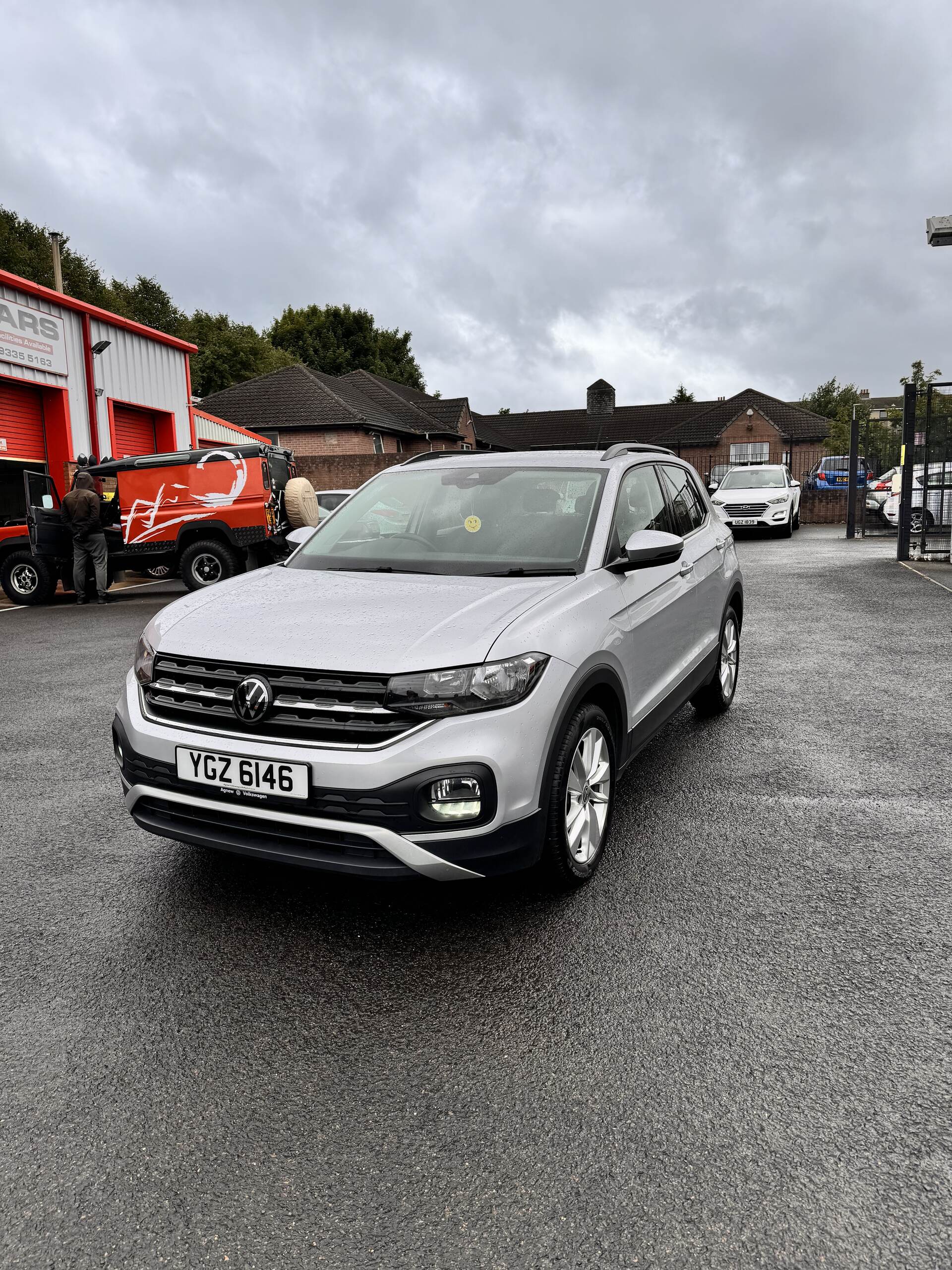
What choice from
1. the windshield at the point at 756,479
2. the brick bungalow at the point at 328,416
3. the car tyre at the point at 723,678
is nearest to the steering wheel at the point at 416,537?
the car tyre at the point at 723,678

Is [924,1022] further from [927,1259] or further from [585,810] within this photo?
[585,810]

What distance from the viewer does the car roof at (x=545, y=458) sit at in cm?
460

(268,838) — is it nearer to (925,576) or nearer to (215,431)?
(925,576)

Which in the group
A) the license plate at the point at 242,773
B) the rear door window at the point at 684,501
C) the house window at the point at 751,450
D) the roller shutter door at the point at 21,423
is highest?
the house window at the point at 751,450

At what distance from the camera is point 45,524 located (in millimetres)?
14484

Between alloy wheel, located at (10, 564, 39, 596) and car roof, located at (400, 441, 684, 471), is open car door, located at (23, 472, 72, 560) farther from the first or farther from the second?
car roof, located at (400, 441, 684, 471)

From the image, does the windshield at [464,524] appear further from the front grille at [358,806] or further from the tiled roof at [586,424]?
the tiled roof at [586,424]

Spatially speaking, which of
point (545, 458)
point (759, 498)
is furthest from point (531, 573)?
point (759, 498)

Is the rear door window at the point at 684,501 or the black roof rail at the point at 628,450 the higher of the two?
the black roof rail at the point at 628,450

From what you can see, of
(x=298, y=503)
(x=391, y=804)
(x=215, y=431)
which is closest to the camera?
(x=391, y=804)

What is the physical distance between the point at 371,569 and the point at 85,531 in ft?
37.5

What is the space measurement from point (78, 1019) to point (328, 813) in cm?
95

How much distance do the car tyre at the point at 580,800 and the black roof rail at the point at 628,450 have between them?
1.59m

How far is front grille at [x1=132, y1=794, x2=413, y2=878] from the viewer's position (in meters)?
2.88
